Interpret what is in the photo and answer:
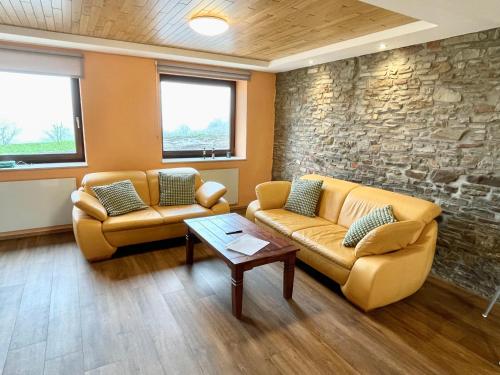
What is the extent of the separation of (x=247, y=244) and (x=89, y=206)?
1.70 meters

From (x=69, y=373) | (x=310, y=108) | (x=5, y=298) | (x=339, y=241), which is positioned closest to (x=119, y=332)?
(x=69, y=373)

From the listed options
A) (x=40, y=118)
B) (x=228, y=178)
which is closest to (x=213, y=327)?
(x=228, y=178)

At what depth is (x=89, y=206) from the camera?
304 centimetres

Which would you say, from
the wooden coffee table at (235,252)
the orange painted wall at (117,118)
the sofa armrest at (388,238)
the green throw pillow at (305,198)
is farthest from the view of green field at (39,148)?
the sofa armrest at (388,238)

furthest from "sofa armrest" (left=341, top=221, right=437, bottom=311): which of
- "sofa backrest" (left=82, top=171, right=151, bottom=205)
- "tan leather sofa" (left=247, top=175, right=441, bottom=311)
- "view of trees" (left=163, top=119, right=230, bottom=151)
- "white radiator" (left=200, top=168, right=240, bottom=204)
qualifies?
"view of trees" (left=163, top=119, right=230, bottom=151)

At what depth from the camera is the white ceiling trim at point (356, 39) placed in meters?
1.99

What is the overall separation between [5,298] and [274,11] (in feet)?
10.4

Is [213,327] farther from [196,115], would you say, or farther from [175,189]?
[196,115]

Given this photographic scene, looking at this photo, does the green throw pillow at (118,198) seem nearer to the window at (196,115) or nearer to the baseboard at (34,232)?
the baseboard at (34,232)

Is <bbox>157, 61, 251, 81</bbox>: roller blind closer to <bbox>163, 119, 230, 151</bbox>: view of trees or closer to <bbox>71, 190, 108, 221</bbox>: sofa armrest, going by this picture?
<bbox>163, 119, 230, 151</bbox>: view of trees

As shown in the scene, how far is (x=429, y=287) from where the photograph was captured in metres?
2.83

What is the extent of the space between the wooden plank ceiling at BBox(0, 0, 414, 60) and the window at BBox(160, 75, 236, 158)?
3.58ft

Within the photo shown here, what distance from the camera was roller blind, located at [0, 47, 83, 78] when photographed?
10.6 feet

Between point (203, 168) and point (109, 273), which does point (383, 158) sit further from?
point (109, 273)
